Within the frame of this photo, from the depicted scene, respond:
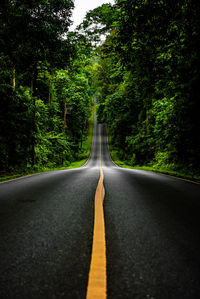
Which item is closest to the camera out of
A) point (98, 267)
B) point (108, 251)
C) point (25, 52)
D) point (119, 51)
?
point (98, 267)

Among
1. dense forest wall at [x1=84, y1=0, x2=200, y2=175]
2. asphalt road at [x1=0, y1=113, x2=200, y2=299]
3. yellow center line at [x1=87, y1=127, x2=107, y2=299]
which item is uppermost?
dense forest wall at [x1=84, y1=0, x2=200, y2=175]

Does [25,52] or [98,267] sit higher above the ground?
[25,52]

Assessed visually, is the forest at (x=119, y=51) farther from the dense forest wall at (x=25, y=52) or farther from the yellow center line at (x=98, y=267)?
the yellow center line at (x=98, y=267)

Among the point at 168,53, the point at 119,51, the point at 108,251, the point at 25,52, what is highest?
the point at 25,52

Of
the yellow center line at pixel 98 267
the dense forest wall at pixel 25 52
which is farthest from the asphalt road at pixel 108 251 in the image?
the dense forest wall at pixel 25 52

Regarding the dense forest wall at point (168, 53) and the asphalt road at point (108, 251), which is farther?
the dense forest wall at point (168, 53)

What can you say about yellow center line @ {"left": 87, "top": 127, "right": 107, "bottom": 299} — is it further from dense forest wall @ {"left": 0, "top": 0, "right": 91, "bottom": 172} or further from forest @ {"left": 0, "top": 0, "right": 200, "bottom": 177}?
dense forest wall @ {"left": 0, "top": 0, "right": 91, "bottom": 172}

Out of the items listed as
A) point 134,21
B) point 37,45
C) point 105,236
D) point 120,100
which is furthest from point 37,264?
point 120,100

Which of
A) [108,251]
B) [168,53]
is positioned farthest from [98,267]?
[168,53]

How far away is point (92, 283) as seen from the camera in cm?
125

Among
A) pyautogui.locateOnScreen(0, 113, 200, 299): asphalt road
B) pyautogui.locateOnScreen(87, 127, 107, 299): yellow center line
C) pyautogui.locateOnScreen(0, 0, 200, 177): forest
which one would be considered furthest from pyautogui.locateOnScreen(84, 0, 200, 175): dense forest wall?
pyautogui.locateOnScreen(87, 127, 107, 299): yellow center line

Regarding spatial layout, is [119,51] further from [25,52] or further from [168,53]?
[25,52]

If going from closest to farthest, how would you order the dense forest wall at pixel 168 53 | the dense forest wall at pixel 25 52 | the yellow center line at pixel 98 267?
the yellow center line at pixel 98 267 < the dense forest wall at pixel 168 53 < the dense forest wall at pixel 25 52

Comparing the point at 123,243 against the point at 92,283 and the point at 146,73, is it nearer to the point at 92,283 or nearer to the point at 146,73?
the point at 92,283
